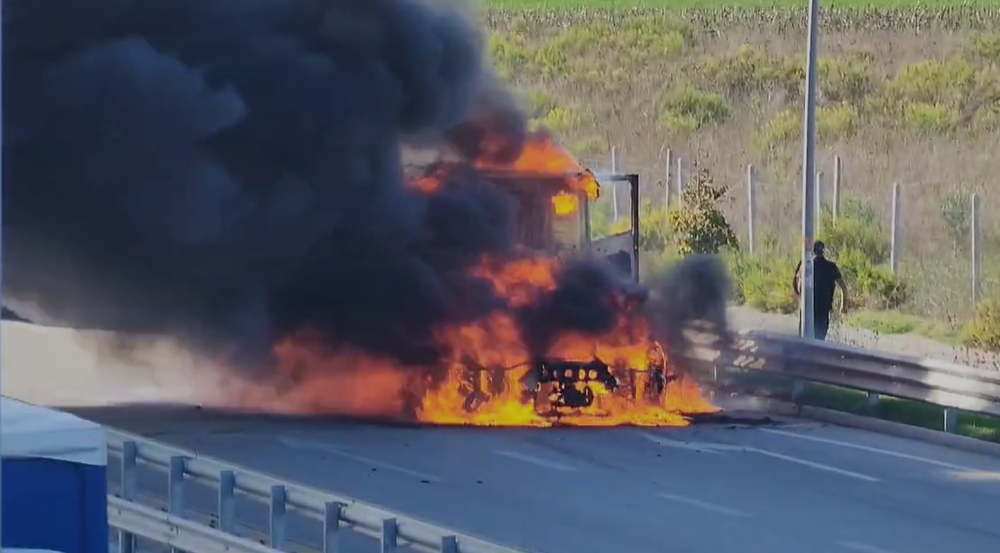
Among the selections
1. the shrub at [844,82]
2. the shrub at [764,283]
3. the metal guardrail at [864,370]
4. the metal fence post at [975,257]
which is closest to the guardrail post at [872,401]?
the metal guardrail at [864,370]

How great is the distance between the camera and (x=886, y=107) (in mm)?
45156

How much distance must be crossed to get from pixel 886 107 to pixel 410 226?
2769cm

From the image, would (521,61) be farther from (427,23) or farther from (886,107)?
(427,23)

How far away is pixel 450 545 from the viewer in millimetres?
8430

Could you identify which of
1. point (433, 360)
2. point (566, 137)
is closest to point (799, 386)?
point (433, 360)

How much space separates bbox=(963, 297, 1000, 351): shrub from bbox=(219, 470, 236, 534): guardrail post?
57.5 ft

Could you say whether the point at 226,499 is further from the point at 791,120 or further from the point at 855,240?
the point at 791,120

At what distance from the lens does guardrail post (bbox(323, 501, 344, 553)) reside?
9.15 m

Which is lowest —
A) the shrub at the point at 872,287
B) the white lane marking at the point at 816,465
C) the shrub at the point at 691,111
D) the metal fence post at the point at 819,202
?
the white lane marking at the point at 816,465

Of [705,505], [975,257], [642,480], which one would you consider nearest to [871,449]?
[642,480]

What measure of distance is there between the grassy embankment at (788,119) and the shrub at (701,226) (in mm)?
37

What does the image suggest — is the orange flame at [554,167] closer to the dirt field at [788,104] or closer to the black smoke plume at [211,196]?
the black smoke plume at [211,196]

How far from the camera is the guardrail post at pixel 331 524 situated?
9148 millimetres

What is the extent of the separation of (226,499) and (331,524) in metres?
0.82
